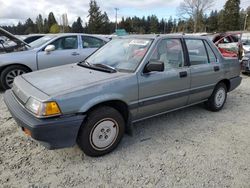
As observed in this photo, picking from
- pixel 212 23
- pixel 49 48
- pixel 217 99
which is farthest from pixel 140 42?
pixel 212 23

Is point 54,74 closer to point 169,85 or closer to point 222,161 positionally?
point 169,85

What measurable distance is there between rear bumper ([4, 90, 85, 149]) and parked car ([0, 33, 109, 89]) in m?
3.45

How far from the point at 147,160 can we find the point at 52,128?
1.29 metres

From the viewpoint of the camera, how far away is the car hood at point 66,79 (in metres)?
2.82

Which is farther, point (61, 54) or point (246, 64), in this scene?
point (246, 64)

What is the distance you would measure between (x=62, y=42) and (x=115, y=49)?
10.8ft

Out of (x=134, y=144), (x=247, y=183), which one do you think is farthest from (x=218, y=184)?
(x=134, y=144)

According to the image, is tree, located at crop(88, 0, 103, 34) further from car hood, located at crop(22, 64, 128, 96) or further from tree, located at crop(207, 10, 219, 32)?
car hood, located at crop(22, 64, 128, 96)

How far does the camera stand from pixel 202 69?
4273mm

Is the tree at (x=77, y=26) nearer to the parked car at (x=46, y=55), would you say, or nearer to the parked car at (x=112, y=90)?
the parked car at (x=46, y=55)

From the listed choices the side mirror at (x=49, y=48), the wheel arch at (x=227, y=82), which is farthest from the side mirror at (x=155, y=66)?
the side mirror at (x=49, y=48)

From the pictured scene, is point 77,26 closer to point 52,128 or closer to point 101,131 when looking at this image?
point 101,131

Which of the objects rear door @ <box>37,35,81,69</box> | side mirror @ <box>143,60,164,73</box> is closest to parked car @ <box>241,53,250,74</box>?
rear door @ <box>37,35,81,69</box>

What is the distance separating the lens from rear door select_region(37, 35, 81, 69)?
6.19 meters
